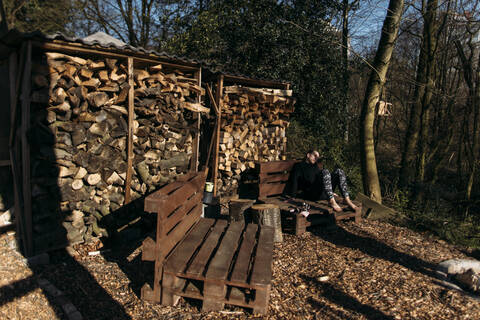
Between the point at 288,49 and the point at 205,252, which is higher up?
the point at 288,49

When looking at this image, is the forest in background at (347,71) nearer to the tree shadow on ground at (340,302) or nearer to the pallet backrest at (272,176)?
the pallet backrest at (272,176)

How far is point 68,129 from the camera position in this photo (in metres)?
4.29

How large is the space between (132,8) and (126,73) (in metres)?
13.8

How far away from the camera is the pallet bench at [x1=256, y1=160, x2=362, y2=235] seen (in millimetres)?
5287

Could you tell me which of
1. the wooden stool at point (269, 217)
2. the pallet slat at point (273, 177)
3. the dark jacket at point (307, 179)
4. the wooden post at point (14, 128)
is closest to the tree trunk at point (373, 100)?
the dark jacket at point (307, 179)

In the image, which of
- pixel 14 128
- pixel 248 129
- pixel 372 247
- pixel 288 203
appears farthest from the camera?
pixel 248 129

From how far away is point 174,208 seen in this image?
11.1ft

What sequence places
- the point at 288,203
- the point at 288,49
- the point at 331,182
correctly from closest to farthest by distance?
the point at 288,203 < the point at 331,182 < the point at 288,49

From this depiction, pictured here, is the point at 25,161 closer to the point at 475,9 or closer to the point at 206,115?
the point at 206,115

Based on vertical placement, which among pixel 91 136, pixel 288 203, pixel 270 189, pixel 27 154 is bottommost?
pixel 288 203

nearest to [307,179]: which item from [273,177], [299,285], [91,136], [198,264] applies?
[273,177]

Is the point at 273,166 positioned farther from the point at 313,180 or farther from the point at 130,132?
the point at 130,132

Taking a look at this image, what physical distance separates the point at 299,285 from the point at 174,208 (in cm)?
171

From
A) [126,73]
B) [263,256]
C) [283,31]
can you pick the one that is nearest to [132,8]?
[283,31]
